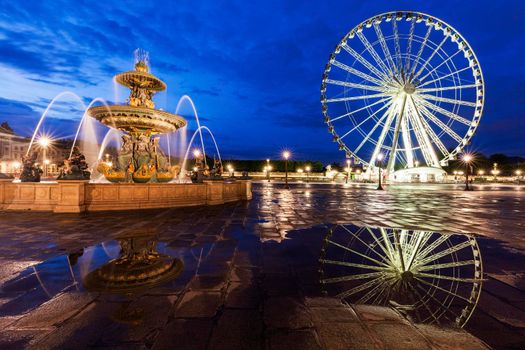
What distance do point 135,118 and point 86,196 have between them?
14.3 ft

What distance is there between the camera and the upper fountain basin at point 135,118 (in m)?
12.0

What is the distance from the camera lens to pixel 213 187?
527 inches

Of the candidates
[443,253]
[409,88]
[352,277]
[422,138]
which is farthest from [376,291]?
[422,138]

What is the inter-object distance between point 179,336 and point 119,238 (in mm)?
4436

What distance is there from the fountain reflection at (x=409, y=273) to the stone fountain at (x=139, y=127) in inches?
402

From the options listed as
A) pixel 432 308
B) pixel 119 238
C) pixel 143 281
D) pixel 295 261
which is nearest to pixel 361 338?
pixel 432 308

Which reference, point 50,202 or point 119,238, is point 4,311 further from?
point 50,202

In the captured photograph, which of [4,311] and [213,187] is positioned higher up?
[213,187]

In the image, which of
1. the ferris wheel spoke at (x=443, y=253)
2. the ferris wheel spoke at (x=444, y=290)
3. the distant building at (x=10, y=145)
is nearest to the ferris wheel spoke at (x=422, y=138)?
the ferris wheel spoke at (x=443, y=253)

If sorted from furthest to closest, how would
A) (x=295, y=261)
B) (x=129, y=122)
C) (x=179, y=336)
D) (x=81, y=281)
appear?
(x=129, y=122)
(x=295, y=261)
(x=81, y=281)
(x=179, y=336)

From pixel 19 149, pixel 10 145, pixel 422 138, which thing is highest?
pixel 10 145

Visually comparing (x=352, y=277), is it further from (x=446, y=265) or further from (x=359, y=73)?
(x=359, y=73)

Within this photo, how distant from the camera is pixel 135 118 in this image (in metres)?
12.7

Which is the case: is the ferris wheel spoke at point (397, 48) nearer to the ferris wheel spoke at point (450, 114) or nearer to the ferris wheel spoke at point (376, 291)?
the ferris wheel spoke at point (450, 114)
